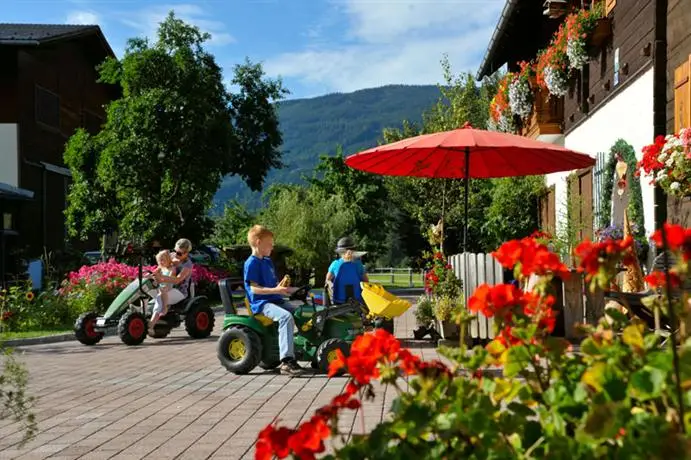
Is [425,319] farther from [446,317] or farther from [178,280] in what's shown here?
[178,280]

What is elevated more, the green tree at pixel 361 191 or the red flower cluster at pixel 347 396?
the green tree at pixel 361 191

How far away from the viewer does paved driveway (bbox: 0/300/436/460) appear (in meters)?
5.30

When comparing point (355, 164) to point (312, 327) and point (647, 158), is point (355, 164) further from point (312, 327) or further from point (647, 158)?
point (647, 158)

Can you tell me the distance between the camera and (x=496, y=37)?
77.4 feet

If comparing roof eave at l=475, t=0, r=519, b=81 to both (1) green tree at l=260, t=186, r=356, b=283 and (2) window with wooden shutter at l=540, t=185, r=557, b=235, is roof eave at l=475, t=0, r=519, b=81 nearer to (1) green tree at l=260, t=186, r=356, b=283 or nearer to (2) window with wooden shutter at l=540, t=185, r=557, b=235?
(2) window with wooden shutter at l=540, t=185, r=557, b=235

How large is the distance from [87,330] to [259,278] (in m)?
5.17

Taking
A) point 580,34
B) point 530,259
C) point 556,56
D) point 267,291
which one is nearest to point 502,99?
point 556,56

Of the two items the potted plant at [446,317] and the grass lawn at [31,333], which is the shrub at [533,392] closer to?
the potted plant at [446,317]

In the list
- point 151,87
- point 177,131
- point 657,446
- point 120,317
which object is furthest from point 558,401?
point 151,87

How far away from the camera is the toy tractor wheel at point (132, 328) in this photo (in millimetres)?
12336

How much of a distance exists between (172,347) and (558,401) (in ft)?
34.4

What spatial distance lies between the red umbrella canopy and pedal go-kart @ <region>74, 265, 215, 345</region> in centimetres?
395

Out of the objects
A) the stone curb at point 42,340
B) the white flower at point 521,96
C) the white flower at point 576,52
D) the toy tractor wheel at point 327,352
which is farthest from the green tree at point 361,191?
the toy tractor wheel at point 327,352

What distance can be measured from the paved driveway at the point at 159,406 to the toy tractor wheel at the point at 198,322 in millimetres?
2168
